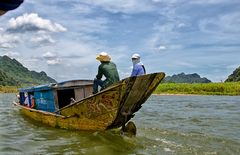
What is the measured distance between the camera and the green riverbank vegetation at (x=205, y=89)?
3999cm

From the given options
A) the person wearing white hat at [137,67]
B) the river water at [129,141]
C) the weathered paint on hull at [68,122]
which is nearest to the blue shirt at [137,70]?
the person wearing white hat at [137,67]

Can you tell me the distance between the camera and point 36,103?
13.1 m

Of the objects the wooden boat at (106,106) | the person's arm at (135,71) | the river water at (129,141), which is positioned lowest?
the river water at (129,141)

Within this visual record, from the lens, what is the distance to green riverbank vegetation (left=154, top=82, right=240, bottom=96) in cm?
3999

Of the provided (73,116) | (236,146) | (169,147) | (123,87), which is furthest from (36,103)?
(236,146)

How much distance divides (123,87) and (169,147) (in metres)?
1.75

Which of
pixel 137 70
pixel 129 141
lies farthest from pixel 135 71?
pixel 129 141

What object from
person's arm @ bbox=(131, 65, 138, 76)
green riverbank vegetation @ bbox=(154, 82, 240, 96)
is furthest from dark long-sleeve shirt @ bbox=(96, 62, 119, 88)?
green riverbank vegetation @ bbox=(154, 82, 240, 96)

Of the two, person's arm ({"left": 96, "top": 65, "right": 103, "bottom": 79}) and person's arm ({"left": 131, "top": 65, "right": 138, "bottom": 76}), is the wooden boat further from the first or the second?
person's arm ({"left": 96, "top": 65, "right": 103, "bottom": 79})

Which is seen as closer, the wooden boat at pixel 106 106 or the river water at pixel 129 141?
the river water at pixel 129 141

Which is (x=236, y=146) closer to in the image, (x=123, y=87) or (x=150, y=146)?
(x=150, y=146)

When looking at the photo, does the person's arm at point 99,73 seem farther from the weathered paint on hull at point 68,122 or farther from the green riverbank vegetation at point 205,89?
the green riverbank vegetation at point 205,89

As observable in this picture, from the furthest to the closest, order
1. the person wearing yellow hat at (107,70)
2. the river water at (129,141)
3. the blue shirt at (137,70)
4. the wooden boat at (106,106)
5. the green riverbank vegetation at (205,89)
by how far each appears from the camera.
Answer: the green riverbank vegetation at (205,89) < the person wearing yellow hat at (107,70) < the blue shirt at (137,70) < the wooden boat at (106,106) < the river water at (129,141)

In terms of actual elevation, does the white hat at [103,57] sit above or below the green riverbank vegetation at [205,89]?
above
